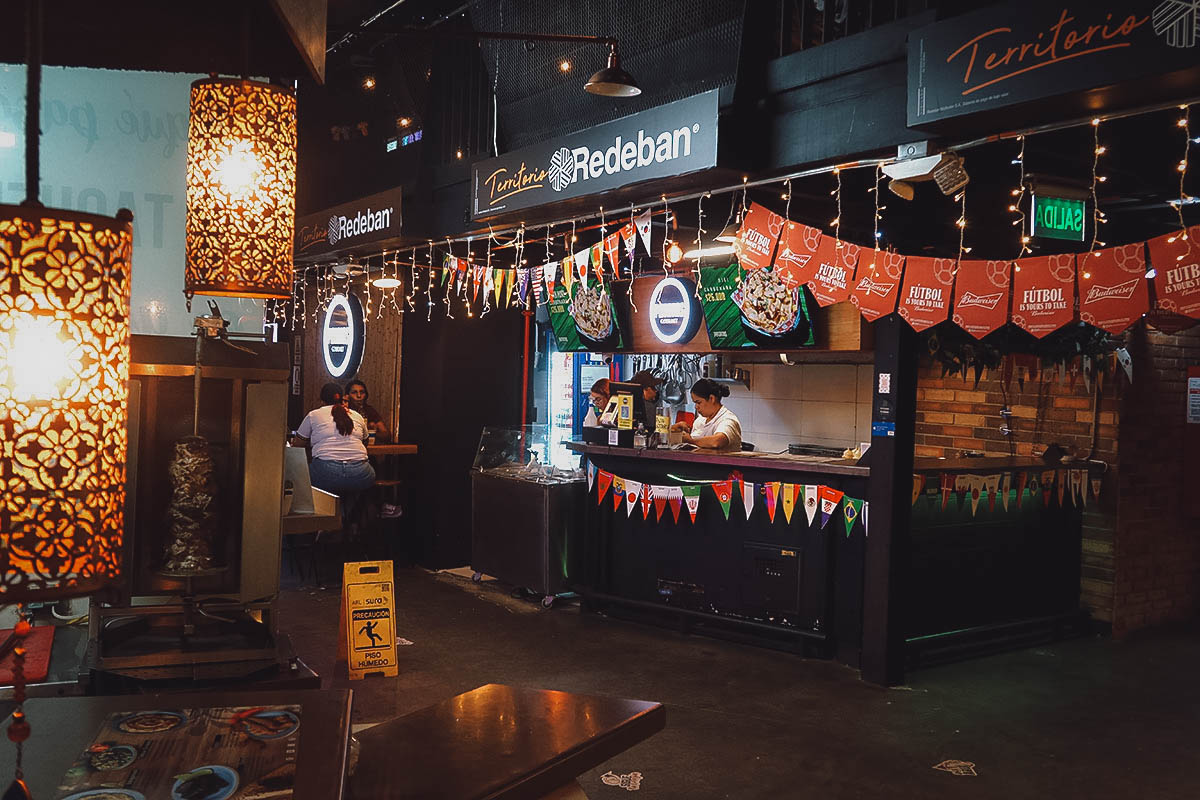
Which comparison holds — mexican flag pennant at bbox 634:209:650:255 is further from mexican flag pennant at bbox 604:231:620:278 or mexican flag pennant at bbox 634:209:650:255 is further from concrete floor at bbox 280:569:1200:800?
concrete floor at bbox 280:569:1200:800

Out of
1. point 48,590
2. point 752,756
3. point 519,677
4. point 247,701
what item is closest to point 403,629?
point 519,677

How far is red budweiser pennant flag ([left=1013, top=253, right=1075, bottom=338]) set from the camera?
4.32m

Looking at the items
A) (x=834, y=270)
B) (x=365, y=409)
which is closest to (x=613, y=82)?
(x=834, y=270)

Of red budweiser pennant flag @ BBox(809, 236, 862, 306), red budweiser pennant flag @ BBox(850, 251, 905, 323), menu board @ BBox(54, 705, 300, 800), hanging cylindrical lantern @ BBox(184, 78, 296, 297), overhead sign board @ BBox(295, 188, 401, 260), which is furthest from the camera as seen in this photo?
overhead sign board @ BBox(295, 188, 401, 260)

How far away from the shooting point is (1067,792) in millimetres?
4258

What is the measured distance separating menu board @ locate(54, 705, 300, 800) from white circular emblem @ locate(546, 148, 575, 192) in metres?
4.77

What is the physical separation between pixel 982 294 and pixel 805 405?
5.52m

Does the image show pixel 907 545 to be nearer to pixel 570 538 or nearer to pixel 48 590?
pixel 570 538

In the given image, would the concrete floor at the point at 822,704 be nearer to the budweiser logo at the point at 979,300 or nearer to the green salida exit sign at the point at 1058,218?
the budweiser logo at the point at 979,300

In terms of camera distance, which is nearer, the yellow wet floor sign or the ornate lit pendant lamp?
the ornate lit pendant lamp

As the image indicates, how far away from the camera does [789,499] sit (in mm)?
6434

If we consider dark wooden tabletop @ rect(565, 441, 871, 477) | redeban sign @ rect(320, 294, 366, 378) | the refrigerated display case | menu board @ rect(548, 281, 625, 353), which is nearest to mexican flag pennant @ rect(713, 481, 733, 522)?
dark wooden tabletop @ rect(565, 441, 871, 477)

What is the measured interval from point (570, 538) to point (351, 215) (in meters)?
3.84

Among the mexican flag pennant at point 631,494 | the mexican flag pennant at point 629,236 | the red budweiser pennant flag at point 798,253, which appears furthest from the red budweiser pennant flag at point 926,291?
the mexican flag pennant at point 631,494
